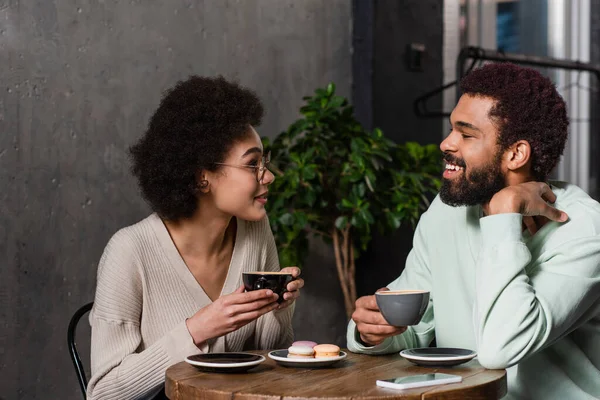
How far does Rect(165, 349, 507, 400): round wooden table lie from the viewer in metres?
1.51

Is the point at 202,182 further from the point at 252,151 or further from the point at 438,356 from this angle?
the point at 438,356

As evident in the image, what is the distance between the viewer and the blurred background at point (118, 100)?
9.36 ft

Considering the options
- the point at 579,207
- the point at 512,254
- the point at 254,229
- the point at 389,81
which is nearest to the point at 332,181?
the point at 389,81

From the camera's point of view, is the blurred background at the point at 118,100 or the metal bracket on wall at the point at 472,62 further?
the metal bracket on wall at the point at 472,62

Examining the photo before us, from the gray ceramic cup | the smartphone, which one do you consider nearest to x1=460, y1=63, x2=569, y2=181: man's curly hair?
the gray ceramic cup

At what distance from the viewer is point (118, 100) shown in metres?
3.16

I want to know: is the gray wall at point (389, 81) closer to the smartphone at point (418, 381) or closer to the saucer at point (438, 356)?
the saucer at point (438, 356)

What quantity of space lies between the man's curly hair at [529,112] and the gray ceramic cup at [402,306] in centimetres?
46

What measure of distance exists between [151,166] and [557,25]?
188 inches

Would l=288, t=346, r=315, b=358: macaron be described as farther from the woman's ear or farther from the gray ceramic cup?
the woman's ear

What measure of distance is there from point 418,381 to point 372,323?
317 millimetres

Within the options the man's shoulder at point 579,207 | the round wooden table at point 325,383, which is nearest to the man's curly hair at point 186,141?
the round wooden table at point 325,383

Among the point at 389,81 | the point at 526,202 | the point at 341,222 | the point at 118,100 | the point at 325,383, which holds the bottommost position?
the point at 325,383

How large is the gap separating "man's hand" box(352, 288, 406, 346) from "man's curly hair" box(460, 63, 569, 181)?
48cm
